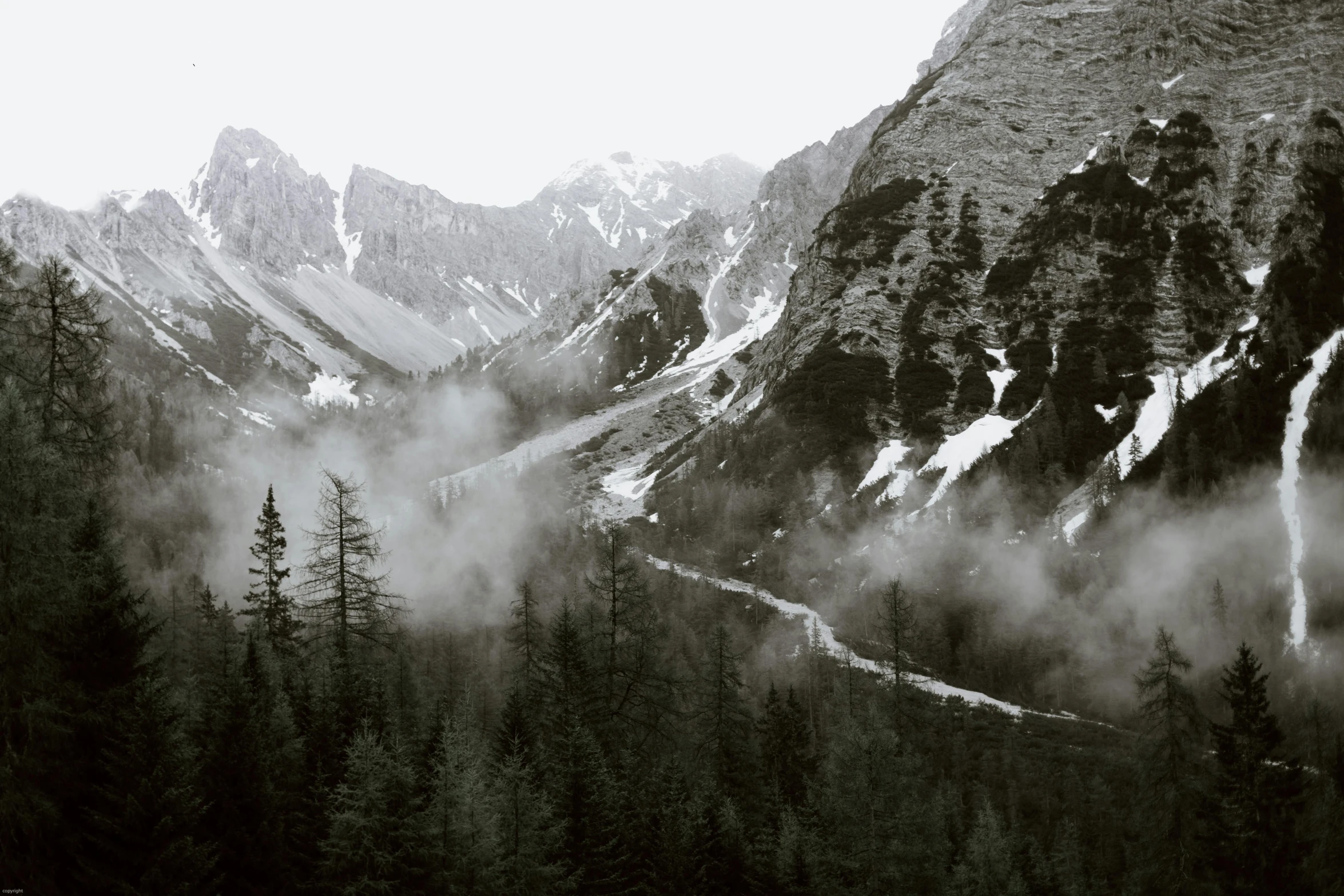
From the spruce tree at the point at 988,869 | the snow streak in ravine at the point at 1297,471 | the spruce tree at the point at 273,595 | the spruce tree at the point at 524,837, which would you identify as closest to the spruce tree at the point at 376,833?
the spruce tree at the point at 524,837

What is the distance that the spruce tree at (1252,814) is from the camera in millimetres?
45312

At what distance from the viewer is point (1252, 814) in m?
45.8

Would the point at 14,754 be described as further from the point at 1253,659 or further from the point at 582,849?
the point at 1253,659

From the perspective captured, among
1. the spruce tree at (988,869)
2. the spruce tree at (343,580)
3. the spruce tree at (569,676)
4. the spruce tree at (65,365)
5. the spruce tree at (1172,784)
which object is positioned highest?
the spruce tree at (65,365)

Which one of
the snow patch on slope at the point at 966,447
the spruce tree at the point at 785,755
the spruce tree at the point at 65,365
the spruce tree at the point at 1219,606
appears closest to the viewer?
the spruce tree at the point at 65,365

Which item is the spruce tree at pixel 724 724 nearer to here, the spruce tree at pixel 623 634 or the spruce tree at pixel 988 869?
the spruce tree at pixel 623 634

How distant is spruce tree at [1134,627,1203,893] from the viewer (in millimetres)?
45375

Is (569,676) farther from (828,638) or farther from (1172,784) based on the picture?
(828,638)

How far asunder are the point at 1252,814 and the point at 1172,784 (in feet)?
13.7

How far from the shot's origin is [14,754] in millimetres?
19859

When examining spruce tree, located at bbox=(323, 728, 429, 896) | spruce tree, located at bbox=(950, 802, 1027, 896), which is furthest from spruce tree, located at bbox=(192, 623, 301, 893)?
spruce tree, located at bbox=(950, 802, 1027, 896)

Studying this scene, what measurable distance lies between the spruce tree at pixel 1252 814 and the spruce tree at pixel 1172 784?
1262 mm

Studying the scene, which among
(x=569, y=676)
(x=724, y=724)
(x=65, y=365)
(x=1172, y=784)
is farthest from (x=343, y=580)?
(x=1172, y=784)

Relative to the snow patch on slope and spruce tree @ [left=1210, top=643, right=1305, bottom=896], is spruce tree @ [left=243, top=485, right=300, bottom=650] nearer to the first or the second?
spruce tree @ [left=1210, top=643, right=1305, bottom=896]
